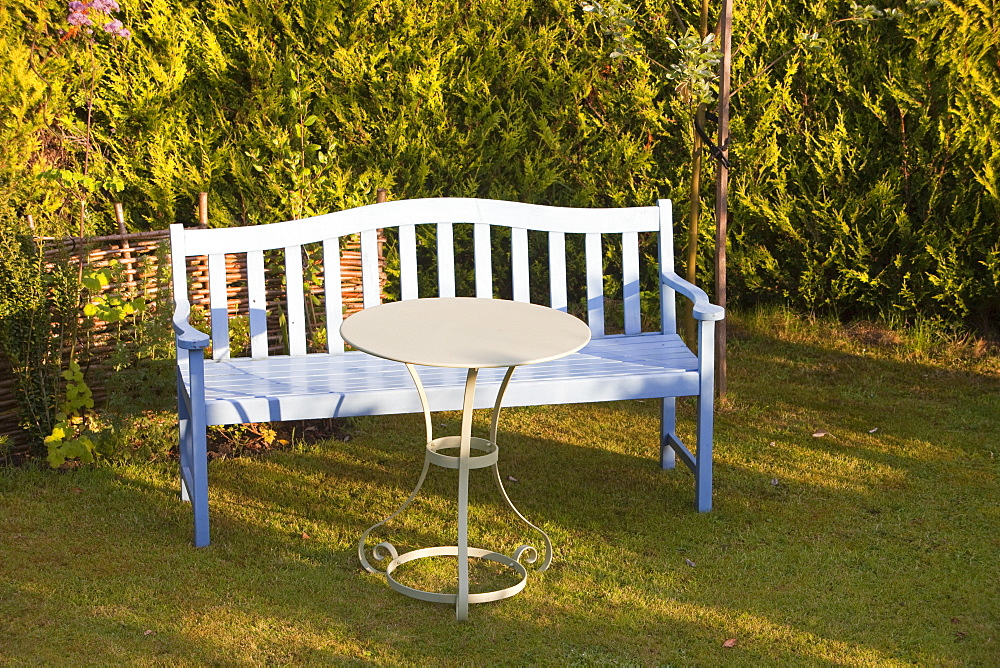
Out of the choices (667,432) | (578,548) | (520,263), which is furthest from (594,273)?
(578,548)

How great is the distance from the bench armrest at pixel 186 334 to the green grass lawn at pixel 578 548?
2.44ft

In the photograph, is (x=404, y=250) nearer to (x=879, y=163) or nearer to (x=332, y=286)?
(x=332, y=286)

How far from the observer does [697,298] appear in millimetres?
4176

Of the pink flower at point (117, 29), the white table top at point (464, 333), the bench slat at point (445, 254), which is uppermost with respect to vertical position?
the pink flower at point (117, 29)

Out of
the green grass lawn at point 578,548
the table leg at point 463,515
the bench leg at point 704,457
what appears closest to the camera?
the green grass lawn at point 578,548

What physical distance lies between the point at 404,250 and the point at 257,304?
0.60 meters

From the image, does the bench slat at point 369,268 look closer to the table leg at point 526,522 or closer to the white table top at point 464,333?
the white table top at point 464,333

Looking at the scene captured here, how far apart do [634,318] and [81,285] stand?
88.5 inches

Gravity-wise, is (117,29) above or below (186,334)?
above

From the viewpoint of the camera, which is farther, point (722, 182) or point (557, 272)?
point (722, 182)

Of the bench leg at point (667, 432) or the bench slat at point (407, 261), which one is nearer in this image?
the bench slat at point (407, 261)

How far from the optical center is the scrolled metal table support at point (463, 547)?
3.45m

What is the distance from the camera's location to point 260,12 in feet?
18.2

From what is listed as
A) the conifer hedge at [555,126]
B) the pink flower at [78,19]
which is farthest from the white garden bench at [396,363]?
the pink flower at [78,19]
